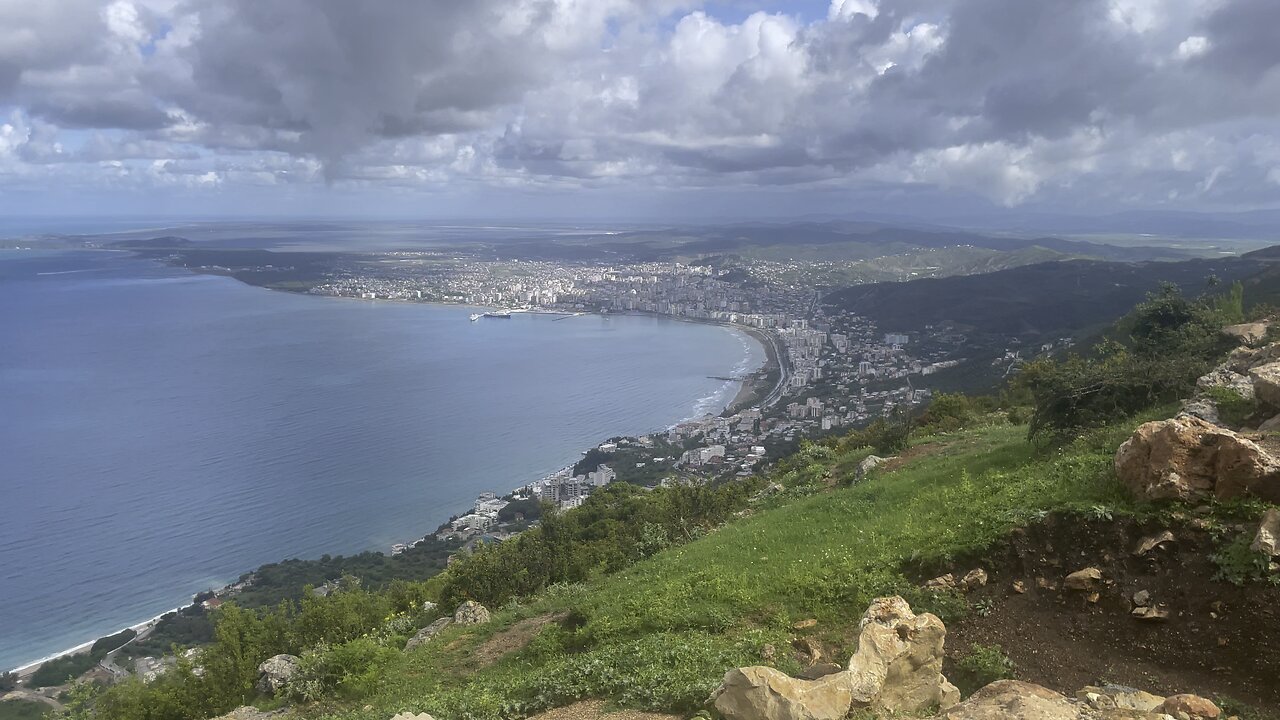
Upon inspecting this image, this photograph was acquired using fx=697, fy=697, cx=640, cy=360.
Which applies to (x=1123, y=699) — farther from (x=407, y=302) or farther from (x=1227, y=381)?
(x=407, y=302)

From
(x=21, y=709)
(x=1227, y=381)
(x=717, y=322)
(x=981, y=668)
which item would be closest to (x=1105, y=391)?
(x=1227, y=381)

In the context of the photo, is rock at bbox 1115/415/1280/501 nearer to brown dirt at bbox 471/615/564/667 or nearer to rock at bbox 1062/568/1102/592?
rock at bbox 1062/568/1102/592

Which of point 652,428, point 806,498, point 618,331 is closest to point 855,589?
point 806,498

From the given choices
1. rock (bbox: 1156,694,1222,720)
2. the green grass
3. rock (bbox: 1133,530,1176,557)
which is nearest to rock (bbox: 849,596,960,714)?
rock (bbox: 1156,694,1222,720)

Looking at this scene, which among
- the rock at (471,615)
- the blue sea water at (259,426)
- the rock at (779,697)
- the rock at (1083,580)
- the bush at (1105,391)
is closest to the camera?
the rock at (779,697)

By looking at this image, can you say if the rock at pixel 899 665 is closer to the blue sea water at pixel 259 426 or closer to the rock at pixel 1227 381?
the rock at pixel 1227 381

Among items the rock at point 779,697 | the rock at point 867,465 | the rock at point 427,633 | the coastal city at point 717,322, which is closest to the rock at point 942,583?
the rock at point 779,697
